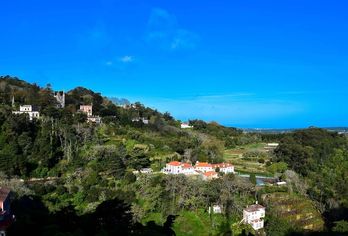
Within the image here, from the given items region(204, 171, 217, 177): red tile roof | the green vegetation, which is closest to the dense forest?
the green vegetation

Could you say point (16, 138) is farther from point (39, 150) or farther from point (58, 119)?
point (58, 119)

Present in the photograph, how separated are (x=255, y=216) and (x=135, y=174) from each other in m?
10.1

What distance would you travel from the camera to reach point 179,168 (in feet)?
118

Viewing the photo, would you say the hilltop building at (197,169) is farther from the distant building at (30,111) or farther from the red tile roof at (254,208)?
the distant building at (30,111)

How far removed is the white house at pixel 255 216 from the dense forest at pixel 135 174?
0.62 m

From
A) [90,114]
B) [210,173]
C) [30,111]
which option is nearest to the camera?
[210,173]

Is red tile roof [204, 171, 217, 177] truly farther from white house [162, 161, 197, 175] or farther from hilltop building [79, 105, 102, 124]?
hilltop building [79, 105, 102, 124]

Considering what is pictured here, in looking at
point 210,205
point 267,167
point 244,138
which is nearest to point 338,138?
point 244,138

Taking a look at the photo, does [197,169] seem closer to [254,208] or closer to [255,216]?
[254,208]

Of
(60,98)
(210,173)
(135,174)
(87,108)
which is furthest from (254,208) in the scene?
(60,98)

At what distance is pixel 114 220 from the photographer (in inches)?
427

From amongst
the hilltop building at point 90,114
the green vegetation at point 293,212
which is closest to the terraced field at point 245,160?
the green vegetation at point 293,212

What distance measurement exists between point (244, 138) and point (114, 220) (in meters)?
52.1

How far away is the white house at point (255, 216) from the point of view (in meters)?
26.5
